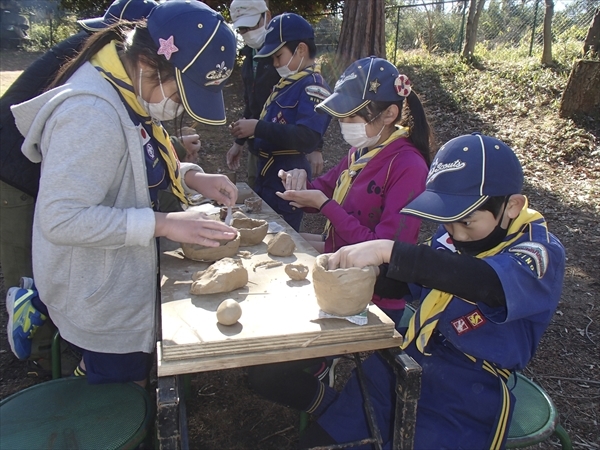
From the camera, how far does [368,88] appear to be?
7.63 feet

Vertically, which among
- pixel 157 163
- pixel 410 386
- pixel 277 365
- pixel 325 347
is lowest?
pixel 277 365

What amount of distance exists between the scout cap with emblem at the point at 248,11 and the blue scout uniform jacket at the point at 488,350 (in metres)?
2.98

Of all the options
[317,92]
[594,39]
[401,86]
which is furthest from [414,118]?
[594,39]

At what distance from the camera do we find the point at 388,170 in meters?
2.32

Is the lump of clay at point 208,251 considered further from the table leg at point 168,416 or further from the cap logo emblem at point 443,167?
the cap logo emblem at point 443,167

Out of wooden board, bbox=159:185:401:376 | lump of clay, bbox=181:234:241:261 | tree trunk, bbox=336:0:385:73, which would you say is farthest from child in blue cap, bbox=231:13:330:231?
tree trunk, bbox=336:0:385:73

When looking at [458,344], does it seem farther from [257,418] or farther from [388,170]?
[257,418]

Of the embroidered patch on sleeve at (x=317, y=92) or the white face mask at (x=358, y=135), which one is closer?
the white face mask at (x=358, y=135)

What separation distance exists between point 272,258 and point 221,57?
2.77 feet

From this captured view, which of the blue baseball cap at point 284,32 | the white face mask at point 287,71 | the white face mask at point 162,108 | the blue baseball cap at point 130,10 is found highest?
the blue baseball cap at point 130,10

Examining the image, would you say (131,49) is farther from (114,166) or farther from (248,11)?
(248,11)

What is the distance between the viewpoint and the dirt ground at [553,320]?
9.10 feet

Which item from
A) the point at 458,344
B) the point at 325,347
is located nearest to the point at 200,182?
the point at 325,347

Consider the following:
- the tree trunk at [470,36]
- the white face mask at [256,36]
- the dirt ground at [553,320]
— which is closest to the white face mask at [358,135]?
the dirt ground at [553,320]
